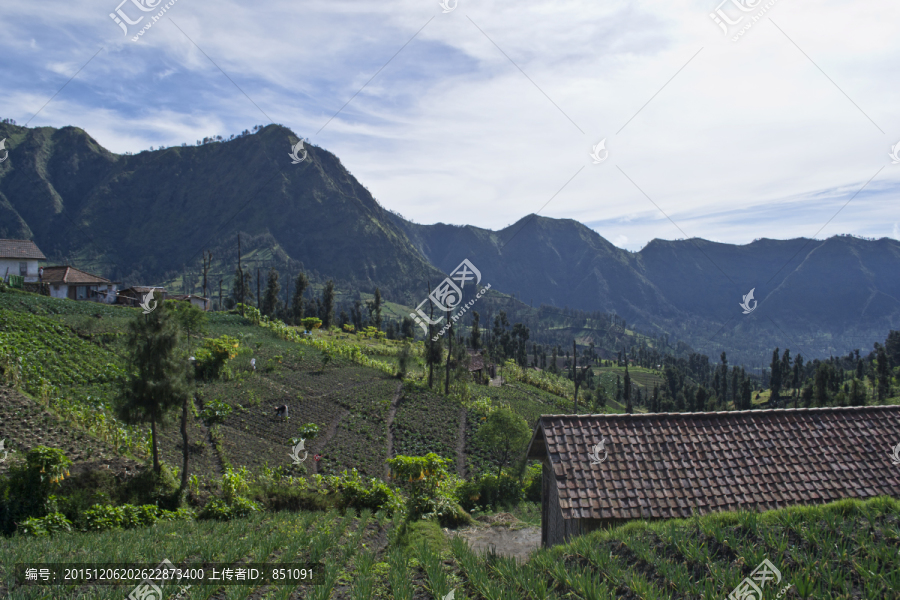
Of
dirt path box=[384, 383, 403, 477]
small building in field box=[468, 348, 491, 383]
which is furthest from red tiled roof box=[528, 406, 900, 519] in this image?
small building in field box=[468, 348, 491, 383]

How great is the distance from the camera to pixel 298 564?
27.4ft

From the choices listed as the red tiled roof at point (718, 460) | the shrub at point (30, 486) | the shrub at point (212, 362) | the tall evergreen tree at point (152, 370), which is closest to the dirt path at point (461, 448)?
the red tiled roof at point (718, 460)

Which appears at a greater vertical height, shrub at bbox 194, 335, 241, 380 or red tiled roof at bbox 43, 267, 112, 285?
red tiled roof at bbox 43, 267, 112, 285

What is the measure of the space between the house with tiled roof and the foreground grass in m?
1.28

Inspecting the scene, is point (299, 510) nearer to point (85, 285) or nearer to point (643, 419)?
point (643, 419)

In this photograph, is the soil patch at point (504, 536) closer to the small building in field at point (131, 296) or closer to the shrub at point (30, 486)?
the shrub at point (30, 486)

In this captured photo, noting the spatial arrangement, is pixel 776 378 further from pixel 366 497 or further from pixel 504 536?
pixel 366 497

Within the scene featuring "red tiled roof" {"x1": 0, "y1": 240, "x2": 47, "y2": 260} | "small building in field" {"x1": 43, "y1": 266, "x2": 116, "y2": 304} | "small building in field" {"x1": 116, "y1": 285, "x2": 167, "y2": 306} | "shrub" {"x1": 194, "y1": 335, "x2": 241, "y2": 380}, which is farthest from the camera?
"small building in field" {"x1": 116, "y1": 285, "x2": 167, "y2": 306}

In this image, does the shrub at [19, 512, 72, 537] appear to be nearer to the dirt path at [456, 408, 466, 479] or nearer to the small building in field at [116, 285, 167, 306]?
the dirt path at [456, 408, 466, 479]

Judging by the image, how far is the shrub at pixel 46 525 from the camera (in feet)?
31.8

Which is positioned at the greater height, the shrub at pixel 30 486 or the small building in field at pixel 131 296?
the small building in field at pixel 131 296

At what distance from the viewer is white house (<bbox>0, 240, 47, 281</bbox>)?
45625 millimetres

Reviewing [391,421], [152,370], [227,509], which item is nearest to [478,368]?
[391,421]

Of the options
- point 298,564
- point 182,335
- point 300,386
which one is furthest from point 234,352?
point 298,564
